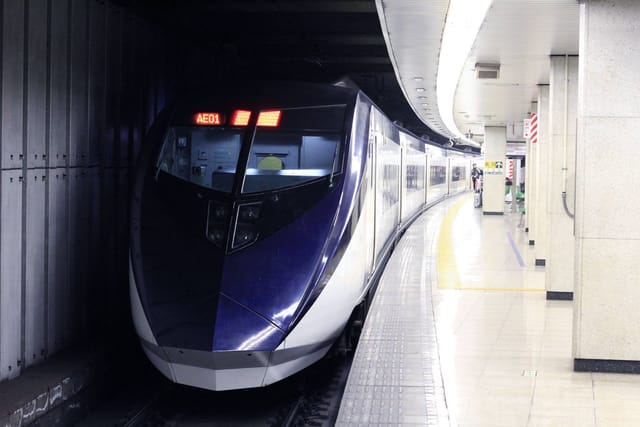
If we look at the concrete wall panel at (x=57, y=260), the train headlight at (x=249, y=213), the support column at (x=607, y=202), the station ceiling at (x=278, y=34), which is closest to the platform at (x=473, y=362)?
the support column at (x=607, y=202)

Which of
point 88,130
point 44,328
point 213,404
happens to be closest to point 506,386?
point 213,404

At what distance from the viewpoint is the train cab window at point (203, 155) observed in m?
8.16

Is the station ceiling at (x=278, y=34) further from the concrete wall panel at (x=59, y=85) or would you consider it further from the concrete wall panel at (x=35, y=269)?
the concrete wall panel at (x=35, y=269)

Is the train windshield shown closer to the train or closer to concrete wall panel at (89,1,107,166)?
the train

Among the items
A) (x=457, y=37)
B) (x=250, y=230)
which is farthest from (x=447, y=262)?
(x=250, y=230)

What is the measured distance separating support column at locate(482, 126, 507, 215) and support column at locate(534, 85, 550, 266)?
51.2ft

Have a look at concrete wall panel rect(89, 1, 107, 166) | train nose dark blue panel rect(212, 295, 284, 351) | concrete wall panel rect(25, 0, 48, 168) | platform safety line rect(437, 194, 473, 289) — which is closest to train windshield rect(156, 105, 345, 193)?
concrete wall panel rect(25, 0, 48, 168)

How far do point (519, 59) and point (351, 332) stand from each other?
18.3 ft

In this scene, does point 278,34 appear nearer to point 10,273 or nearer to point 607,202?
point 10,273

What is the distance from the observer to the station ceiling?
42.3 ft

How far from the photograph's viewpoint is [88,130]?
9531mm

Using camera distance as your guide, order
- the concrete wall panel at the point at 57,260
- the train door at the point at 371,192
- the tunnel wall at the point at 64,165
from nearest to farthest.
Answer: the tunnel wall at the point at 64,165, the concrete wall panel at the point at 57,260, the train door at the point at 371,192

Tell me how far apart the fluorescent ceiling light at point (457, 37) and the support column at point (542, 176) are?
1.65m

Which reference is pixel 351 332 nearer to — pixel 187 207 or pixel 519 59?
pixel 187 207
